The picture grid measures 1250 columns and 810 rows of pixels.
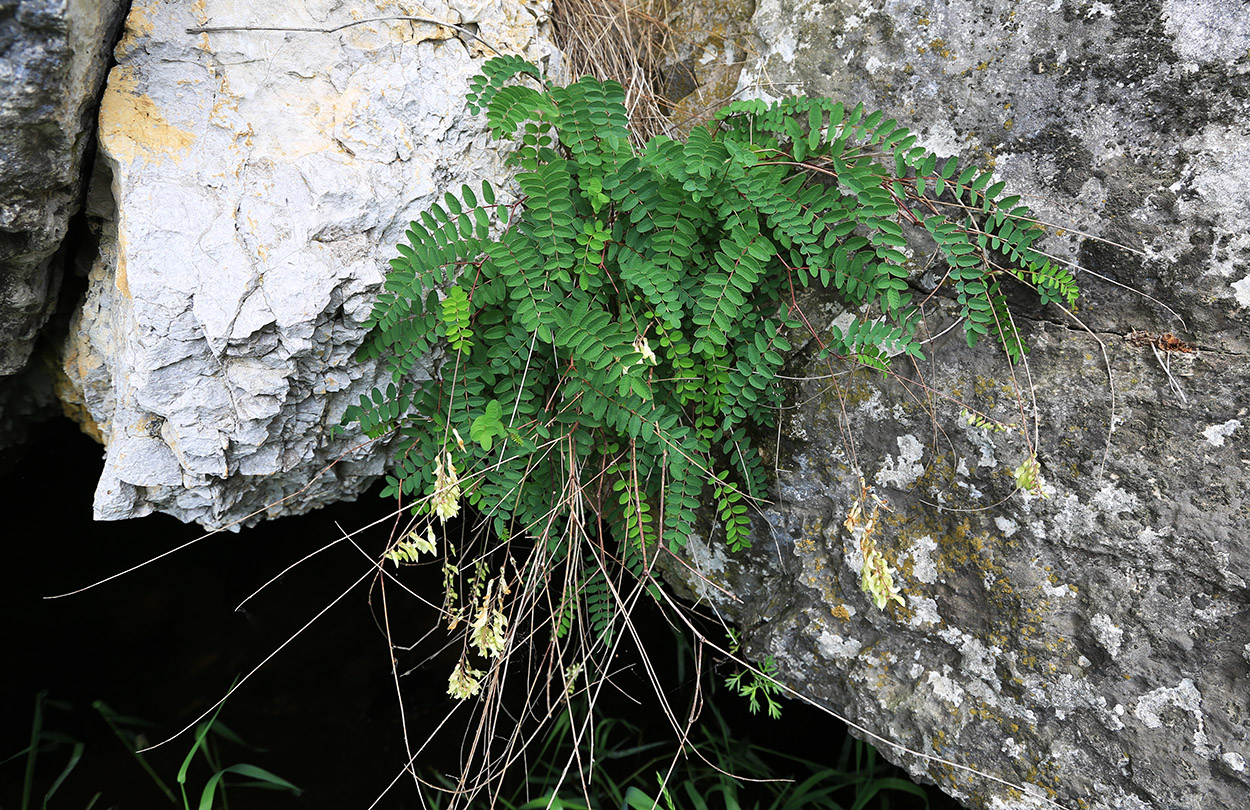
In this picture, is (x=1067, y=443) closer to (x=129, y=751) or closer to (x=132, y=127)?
(x=132, y=127)

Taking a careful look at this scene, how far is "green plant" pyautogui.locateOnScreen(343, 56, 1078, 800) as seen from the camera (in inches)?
75.6

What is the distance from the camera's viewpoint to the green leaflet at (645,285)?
1924mm

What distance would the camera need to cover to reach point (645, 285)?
191 centimetres

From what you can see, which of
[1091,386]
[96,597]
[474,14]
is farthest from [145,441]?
[1091,386]

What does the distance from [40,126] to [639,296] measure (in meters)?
1.55

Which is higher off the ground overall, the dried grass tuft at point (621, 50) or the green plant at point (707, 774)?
the dried grass tuft at point (621, 50)

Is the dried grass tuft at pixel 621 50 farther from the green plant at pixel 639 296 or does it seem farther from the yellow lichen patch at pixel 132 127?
the yellow lichen patch at pixel 132 127

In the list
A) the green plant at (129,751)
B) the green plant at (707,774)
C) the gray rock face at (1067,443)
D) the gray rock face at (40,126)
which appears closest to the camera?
the gray rock face at (40,126)

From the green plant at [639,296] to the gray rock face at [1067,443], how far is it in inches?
4.8

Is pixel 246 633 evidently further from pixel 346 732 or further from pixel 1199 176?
pixel 1199 176

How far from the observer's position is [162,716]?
10.0 ft

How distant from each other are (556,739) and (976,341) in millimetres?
2342

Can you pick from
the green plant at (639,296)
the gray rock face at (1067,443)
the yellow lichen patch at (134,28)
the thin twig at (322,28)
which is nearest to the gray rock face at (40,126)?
the yellow lichen patch at (134,28)

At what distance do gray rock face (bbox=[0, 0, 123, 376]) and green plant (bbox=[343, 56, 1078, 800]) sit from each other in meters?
0.88
